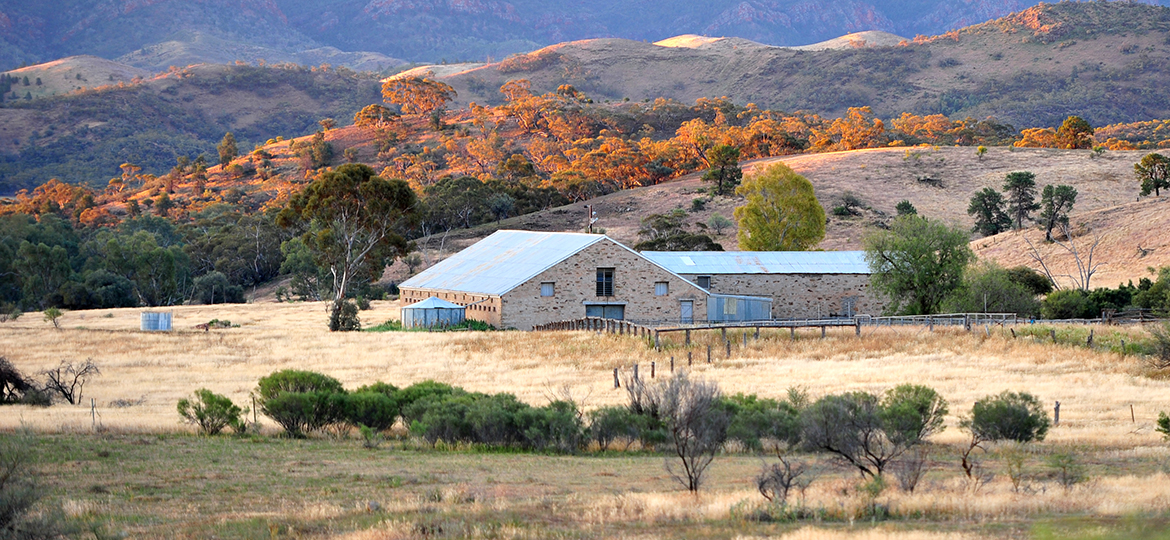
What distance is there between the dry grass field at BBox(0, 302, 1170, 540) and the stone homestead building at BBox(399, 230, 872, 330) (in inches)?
454

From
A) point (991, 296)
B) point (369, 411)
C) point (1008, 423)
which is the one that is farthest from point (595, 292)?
point (1008, 423)

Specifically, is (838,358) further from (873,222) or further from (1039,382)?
(873,222)

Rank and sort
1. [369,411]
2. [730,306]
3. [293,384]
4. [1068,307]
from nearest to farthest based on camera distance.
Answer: [369,411], [293,384], [1068,307], [730,306]

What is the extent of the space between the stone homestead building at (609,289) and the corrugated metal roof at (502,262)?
0.10m

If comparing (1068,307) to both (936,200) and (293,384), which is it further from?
(936,200)

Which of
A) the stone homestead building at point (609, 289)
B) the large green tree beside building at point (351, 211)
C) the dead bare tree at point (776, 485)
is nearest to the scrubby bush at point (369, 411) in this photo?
the dead bare tree at point (776, 485)

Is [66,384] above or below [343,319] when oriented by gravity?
below

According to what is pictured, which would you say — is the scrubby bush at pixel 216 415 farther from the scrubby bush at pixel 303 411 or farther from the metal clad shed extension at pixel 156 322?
the metal clad shed extension at pixel 156 322

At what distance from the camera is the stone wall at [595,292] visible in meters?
45.1

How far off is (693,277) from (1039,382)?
2493 cm

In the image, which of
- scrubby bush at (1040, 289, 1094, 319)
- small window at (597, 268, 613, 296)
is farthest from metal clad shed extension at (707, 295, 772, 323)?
scrubby bush at (1040, 289, 1094, 319)

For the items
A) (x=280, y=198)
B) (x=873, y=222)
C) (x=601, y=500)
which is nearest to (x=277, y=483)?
(x=601, y=500)

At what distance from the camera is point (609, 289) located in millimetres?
46625

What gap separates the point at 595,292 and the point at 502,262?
6.78m
